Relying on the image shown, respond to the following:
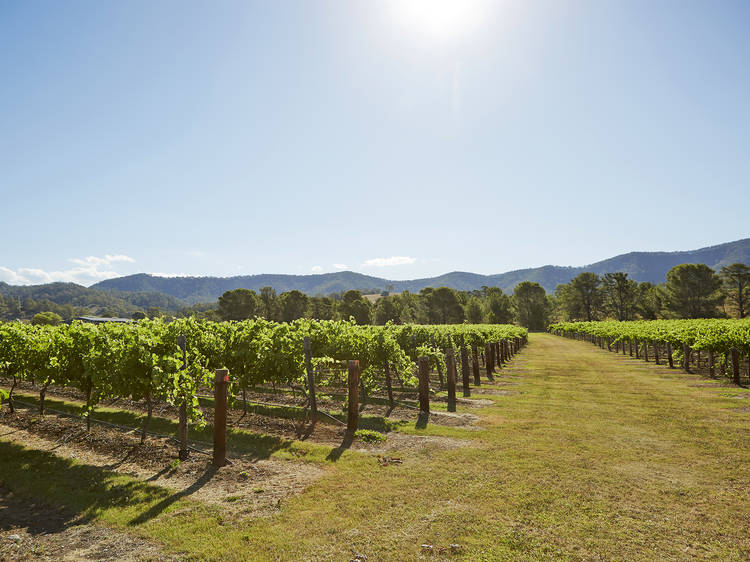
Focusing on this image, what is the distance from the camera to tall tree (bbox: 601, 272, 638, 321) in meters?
109

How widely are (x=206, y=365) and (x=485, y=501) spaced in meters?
9.68

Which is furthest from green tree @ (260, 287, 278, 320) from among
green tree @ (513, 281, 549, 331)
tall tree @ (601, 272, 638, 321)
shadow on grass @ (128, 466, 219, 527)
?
shadow on grass @ (128, 466, 219, 527)

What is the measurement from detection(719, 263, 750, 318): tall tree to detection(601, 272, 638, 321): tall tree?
79.5ft

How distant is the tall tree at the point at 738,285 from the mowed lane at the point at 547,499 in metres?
95.0

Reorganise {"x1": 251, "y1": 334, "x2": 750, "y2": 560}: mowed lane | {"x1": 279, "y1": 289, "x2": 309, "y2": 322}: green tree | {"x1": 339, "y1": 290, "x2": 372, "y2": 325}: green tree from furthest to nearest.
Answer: {"x1": 279, "y1": 289, "x2": 309, "y2": 322}: green tree, {"x1": 339, "y1": 290, "x2": 372, "y2": 325}: green tree, {"x1": 251, "y1": 334, "x2": 750, "y2": 560}: mowed lane

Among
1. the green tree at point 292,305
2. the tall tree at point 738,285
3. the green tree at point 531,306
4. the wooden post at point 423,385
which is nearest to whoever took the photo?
the wooden post at point 423,385

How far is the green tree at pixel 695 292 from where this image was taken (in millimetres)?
82250

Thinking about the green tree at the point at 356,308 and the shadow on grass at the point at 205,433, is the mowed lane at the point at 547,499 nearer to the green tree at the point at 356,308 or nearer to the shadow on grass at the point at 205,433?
the shadow on grass at the point at 205,433

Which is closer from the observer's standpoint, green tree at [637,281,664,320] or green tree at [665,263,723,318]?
green tree at [665,263,723,318]

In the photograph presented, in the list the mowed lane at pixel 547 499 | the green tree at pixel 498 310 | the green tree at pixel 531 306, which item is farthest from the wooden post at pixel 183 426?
the green tree at pixel 531 306

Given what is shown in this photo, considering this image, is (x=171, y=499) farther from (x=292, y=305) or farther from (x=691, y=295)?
(x=292, y=305)

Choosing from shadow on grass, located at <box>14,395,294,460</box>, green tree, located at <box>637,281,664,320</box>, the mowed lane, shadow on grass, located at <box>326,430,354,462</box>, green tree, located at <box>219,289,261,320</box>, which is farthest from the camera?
green tree, located at <box>219,289,261,320</box>

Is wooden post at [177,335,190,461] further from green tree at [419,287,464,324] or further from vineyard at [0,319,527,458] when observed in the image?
green tree at [419,287,464,324]

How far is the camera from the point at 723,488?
7918mm
